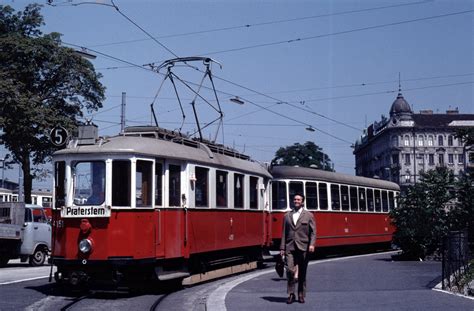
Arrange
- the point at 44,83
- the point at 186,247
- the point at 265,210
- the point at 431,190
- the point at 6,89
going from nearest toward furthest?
the point at 186,247 < the point at 265,210 < the point at 431,190 < the point at 6,89 < the point at 44,83

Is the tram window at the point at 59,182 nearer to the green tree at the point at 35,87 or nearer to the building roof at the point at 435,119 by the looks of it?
the green tree at the point at 35,87

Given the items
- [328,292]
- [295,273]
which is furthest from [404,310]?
[328,292]

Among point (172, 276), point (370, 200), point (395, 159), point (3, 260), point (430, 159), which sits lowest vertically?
point (172, 276)

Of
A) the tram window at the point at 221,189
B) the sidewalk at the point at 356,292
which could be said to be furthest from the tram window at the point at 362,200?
the tram window at the point at 221,189

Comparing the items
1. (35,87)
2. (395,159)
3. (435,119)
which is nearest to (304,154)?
(395,159)

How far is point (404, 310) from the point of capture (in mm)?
10586

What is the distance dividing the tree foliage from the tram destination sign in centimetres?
1272

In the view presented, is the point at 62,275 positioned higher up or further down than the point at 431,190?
further down

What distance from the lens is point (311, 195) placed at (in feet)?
80.5

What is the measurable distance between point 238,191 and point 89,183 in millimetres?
5279

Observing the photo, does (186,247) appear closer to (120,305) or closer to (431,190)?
(120,305)

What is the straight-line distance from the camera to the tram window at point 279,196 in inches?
915

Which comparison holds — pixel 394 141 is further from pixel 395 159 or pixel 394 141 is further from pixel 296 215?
pixel 296 215

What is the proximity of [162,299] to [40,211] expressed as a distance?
44.6 ft
